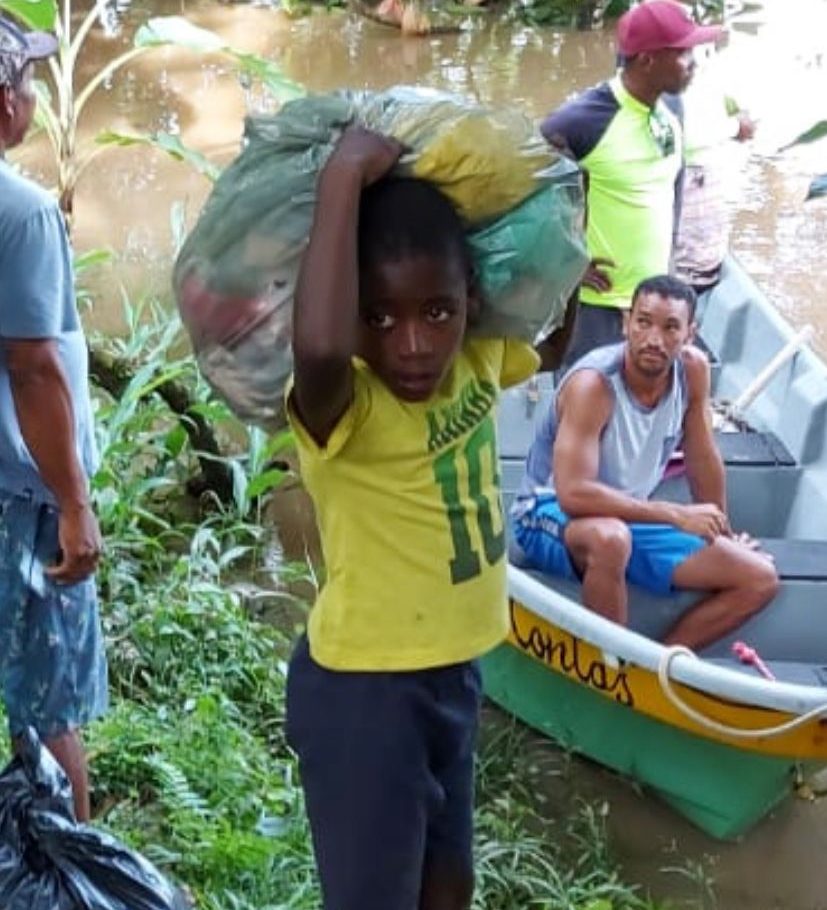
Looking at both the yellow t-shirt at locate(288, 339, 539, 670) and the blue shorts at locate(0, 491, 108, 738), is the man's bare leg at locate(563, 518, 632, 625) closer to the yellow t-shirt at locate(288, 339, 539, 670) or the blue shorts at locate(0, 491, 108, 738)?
the blue shorts at locate(0, 491, 108, 738)

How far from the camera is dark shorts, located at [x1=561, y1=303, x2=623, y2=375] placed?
420 cm

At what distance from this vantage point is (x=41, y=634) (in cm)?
260

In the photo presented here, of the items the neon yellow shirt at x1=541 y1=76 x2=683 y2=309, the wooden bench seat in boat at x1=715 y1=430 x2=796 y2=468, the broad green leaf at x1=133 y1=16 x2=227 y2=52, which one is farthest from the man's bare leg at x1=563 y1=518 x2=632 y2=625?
the broad green leaf at x1=133 y1=16 x2=227 y2=52

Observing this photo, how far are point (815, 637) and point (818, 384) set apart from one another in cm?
83

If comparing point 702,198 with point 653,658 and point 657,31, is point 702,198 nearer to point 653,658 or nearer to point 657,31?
point 657,31

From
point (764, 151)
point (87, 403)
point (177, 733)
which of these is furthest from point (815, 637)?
point (764, 151)

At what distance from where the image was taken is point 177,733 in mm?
3291

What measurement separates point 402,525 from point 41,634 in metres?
0.82

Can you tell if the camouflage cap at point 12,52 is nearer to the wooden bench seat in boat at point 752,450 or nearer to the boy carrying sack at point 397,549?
the boy carrying sack at point 397,549

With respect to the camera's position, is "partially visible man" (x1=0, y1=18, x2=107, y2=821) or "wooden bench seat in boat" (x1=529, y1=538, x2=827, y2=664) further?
"wooden bench seat in boat" (x1=529, y1=538, x2=827, y2=664)

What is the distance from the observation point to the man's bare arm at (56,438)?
2363mm

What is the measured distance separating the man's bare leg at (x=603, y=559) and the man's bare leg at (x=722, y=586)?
129mm

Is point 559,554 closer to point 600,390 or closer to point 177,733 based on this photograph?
point 600,390

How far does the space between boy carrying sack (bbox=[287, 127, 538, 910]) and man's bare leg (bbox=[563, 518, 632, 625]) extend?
1314 mm
